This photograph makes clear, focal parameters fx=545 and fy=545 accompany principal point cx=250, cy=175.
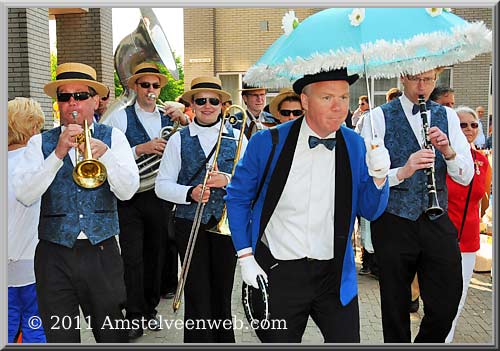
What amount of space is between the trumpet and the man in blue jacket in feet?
2.54

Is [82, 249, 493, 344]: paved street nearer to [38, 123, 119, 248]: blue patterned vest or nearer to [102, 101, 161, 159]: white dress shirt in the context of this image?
[38, 123, 119, 248]: blue patterned vest

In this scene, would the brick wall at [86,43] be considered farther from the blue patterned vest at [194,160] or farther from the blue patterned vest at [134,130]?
the blue patterned vest at [194,160]

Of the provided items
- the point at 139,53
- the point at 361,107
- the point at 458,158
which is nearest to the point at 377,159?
Result: the point at 458,158

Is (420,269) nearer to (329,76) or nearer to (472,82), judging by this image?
(329,76)

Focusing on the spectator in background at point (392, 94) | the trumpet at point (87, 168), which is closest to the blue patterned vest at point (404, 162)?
the trumpet at point (87, 168)

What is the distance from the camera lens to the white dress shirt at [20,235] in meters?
3.23

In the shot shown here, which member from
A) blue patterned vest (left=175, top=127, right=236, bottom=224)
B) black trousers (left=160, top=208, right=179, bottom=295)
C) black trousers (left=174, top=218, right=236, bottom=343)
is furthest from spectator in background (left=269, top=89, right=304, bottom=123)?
black trousers (left=160, top=208, right=179, bottom=295)

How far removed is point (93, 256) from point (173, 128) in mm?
1712

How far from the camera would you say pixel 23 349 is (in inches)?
129

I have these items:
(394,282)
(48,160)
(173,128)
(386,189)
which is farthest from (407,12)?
(173,128)

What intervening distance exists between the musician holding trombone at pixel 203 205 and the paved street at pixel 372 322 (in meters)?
0.56

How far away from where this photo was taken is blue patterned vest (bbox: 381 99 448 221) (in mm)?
3438

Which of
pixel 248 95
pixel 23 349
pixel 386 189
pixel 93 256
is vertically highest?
pixel 248 95

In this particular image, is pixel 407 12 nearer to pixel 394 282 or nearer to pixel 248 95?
pixel 394 282
